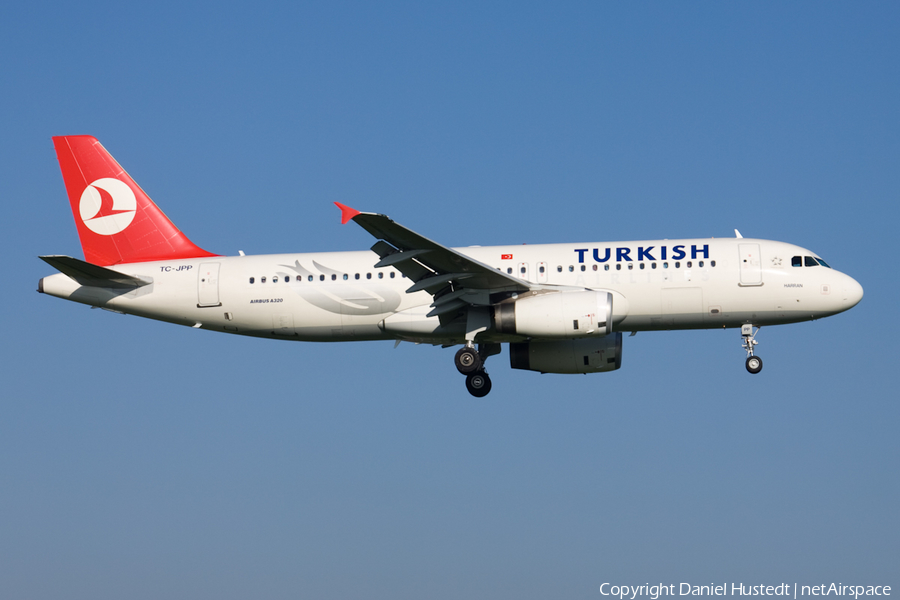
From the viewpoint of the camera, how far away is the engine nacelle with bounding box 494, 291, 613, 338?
3303 centimetres

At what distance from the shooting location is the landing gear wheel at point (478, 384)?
122ft

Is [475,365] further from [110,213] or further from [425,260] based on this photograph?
[110,213]

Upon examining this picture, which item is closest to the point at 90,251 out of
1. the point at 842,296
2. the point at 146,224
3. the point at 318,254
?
the point at 146,224

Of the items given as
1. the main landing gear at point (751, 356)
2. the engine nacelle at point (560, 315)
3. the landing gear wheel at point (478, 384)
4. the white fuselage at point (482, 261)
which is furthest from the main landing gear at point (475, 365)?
the main landing gear at point (751, 356)

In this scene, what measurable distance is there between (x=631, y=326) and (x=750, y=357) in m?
4.13

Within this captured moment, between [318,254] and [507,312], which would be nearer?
[507,312]

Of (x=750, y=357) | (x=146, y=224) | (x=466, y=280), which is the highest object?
(x=146, y=224)

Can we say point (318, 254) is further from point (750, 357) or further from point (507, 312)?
point (750, 357)

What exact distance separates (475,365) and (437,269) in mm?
3599

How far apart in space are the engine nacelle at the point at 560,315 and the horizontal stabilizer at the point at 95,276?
500 inches

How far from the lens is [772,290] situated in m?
34.5

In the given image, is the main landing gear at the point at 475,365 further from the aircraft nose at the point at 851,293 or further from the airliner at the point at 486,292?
the aircraft nose at the point at 851,293

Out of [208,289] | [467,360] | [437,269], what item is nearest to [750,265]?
[467,360]

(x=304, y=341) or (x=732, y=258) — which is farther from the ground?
(x=732, y=258)
